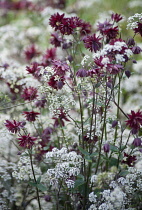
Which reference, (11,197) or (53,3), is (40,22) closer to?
(53,3)

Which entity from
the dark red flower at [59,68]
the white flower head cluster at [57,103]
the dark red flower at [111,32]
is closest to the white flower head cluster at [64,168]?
the white flower head cluster at [57,103]

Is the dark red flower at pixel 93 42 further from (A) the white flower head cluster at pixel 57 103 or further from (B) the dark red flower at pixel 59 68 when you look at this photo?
(A) the white flower head cluster at pixel 57 103

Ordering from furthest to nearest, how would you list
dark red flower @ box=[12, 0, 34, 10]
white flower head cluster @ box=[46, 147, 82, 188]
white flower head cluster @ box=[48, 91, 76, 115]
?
dark red flower @ box=[12, 0, 34, 10] → white flower head cluster @ box=[48, 91, 76, 115] → white flower head cluster @ box=[46, 147, 82, 188]

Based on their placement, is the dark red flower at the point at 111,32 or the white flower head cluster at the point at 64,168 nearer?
the white flower head cluster at the point at 64,168

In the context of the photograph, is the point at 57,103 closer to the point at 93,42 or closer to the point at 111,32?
the point at 93,42

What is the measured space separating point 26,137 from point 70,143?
57 centimetres

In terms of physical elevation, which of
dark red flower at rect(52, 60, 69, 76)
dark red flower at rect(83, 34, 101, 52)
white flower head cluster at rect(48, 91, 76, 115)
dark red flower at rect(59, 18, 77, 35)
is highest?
dark red flower at rect(59, 18, 77, 35)

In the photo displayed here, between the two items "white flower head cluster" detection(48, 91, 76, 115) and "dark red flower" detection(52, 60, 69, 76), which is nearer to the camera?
"dark red flower" detection(52, 60, 69, 76)

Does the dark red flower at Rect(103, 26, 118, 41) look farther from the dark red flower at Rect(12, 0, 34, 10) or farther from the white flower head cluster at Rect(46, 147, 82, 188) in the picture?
the dark red flower at Rect(12, 0, 34, 10)

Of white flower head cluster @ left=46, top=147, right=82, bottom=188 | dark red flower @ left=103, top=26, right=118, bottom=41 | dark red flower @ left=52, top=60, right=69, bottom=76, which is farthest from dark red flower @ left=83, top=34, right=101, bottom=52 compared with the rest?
white flower head cluster @ left=46, top=147, right=82, bottom=188

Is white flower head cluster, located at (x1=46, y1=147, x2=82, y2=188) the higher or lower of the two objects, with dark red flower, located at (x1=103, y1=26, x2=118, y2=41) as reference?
lower

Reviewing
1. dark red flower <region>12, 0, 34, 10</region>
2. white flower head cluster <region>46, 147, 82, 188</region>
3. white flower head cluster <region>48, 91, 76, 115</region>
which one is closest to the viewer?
white flower head cluster <region>46, 147, 82, 188</region>

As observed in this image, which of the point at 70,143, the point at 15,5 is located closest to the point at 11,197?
the point at 70,143

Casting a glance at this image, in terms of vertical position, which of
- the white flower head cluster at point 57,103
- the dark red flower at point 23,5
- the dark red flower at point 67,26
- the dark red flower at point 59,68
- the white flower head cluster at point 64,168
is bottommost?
the white flower head cluster at point 64,168
